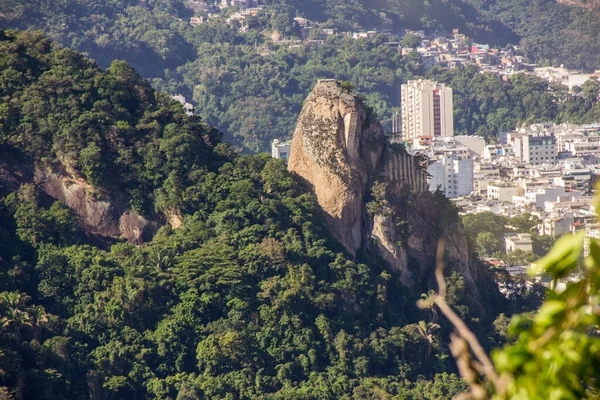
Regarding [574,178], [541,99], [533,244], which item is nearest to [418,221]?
[533,244]

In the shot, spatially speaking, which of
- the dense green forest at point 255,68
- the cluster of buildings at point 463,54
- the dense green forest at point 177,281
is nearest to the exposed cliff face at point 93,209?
the dense green forest at point 177,281

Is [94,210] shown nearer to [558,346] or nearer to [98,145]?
[98,145]

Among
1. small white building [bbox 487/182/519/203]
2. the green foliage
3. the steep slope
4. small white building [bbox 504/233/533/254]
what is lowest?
small white building [bbox 504/233/533/254]

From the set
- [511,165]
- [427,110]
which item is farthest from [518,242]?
[427,110]

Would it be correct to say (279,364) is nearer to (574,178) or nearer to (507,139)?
(574,178)

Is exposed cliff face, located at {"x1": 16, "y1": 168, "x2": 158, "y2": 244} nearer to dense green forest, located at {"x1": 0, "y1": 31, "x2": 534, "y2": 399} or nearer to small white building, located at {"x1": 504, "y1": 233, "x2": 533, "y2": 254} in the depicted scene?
dense green forest, located at {"x1": 0, "y1": 31, "x2": 534, "y2": 399}

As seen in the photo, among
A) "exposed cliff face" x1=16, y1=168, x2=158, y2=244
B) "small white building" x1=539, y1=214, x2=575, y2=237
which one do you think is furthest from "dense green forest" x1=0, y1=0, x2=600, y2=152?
"exposed cliff face" x1=16, y1=168, x2=158, y2=244

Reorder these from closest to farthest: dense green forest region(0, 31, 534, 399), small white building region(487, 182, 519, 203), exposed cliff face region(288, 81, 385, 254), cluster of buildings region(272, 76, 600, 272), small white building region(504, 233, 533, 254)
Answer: dense green forest region(0, 31, 534, 399) < exposed cliff face region(288, 81, 385, 254) < small white building region(504, 233, 533, 254) < cluster of buildings region(272, 76, 600, 272) < small white building region(487, 182, 519, 203)
